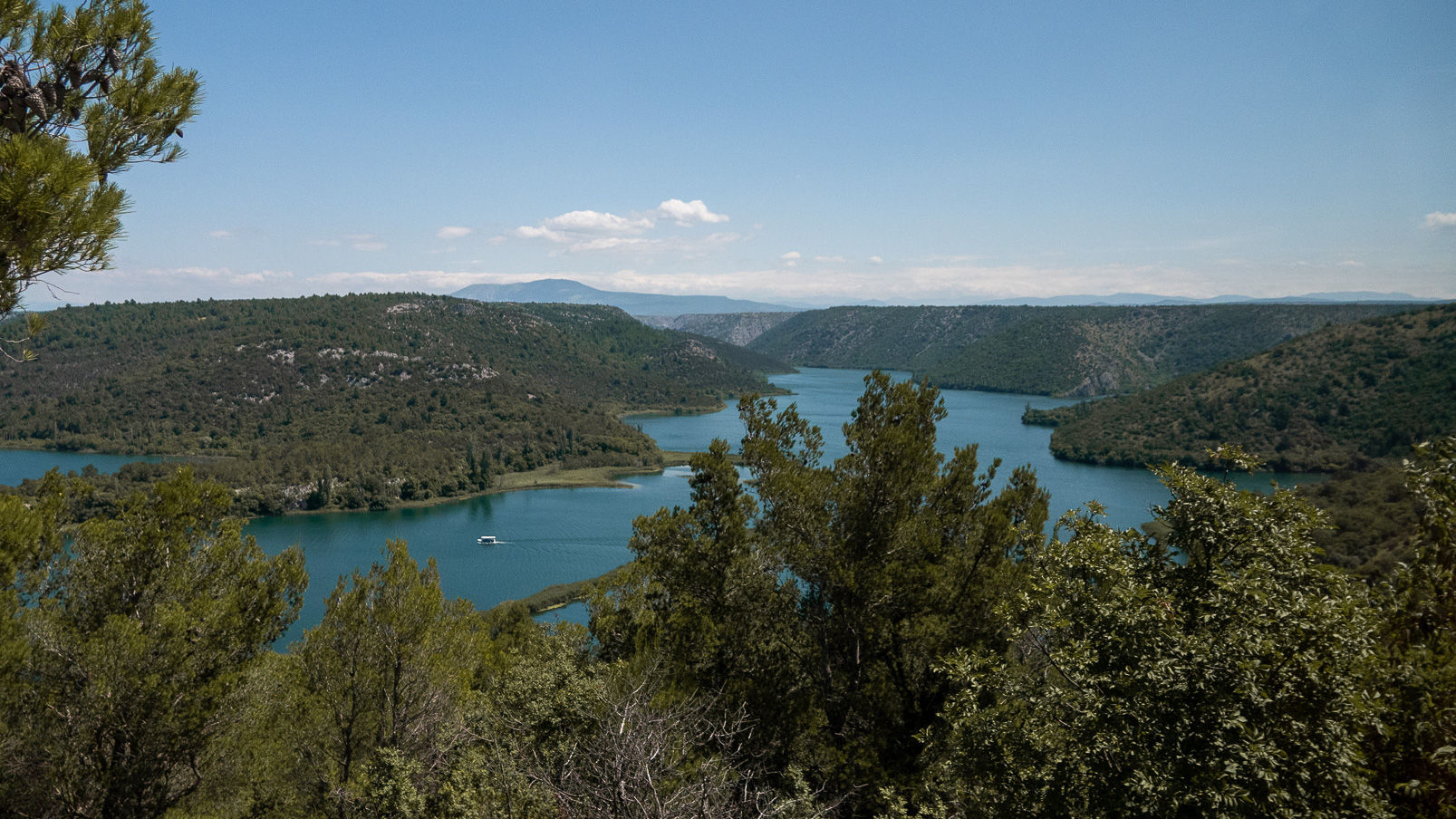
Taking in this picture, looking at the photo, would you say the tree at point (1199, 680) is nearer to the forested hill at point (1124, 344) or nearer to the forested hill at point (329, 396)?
the forested hill at point (329, 396)

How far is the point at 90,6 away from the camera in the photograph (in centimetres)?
505

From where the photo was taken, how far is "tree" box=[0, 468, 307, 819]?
774 centimetres

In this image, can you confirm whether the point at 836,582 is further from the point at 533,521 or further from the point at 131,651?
the point at 533,521

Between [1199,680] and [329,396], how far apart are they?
124738 mm

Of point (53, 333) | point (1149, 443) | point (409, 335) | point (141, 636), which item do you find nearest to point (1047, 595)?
point (141, 636)

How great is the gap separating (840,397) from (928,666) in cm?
14572

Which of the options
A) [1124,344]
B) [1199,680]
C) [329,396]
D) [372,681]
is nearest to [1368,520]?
[1199,680]

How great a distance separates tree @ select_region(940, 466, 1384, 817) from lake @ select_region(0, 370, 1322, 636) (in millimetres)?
37741

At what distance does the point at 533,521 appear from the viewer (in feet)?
236

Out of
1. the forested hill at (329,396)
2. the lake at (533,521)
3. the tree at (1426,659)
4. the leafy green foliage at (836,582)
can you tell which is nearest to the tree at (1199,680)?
the tree at (1426,659)

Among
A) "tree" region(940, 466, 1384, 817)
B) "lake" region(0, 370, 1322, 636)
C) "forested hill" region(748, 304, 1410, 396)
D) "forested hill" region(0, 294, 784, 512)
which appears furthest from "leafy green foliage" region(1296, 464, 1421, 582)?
"forested hill" region(748, 304, 1410, 396)

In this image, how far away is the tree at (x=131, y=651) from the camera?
7738 mm

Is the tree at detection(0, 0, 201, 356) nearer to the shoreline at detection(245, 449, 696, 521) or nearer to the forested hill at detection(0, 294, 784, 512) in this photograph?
the shoreline at detection(245, 449, 696, 521)

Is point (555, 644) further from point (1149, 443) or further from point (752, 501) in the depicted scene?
point (1149, 443)
